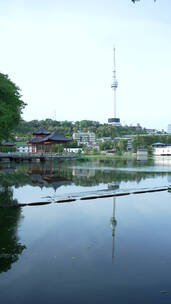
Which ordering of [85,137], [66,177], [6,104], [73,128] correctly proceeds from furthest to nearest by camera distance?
1. [73,128]
2. [85,137]
3. [66,177]
4. [6,104]

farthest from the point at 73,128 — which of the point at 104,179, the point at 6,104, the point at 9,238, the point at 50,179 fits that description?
the point at 9,238

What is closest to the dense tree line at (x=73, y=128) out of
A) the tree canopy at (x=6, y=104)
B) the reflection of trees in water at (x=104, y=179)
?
the reflection of trees in water at (x=104, y=179)

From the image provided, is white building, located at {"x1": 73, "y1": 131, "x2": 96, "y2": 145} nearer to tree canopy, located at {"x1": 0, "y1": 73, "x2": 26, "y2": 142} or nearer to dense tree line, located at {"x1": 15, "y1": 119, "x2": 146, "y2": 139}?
dense tree line, located at {"x1": 15, "y1": 119, "x2": 146, "y2": 139}

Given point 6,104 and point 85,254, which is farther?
point 6,104

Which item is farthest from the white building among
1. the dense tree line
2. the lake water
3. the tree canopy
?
the lake water

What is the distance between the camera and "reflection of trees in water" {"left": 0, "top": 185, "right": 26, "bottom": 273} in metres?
5.78

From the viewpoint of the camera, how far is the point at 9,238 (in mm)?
7184

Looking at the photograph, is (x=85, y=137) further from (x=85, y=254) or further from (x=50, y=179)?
(x=85, y=254)

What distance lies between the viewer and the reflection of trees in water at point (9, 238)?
19.0ft

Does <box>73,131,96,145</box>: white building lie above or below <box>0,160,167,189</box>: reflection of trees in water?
above

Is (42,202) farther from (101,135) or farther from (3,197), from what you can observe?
(101,135)

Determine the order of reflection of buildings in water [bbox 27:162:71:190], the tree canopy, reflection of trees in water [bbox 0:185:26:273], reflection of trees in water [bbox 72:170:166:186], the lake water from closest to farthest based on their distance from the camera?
the lake water, reflection of trees in water [bbox 0:185:26:273], the tree canopy, reflection of buildings in water [bbox 27:162:71:190], reflection of trees in water [bbox 72:170:166:186]

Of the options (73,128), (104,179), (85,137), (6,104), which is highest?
(73,128)

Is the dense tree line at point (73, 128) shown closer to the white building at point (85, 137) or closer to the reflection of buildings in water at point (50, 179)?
the white building at point (85, 137)
